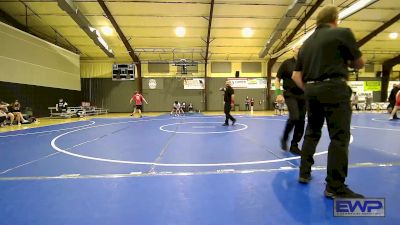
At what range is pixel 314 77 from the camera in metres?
2.86

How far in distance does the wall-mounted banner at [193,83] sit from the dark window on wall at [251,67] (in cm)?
461

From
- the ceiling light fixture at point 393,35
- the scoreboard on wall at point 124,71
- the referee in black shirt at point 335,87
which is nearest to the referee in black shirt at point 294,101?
the referee in black shirt at point 335,87

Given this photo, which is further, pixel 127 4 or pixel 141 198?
pixel 127 4

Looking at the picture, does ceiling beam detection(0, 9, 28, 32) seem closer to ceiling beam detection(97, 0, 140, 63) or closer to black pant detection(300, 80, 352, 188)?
ceiling beam detection(97, 0, 140, 63)

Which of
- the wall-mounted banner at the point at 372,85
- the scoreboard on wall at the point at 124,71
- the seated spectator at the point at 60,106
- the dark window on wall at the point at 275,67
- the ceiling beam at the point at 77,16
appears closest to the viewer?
the ceiling beam at the point at 77,16

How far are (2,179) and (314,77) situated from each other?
13.0ft

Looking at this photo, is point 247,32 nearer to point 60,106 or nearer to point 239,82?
point 239,82

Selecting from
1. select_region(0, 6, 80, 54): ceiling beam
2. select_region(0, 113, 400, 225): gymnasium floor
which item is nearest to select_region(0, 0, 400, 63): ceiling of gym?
select_region(0, 6, 80, 54): ceiling beam

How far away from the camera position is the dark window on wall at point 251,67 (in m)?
29.1

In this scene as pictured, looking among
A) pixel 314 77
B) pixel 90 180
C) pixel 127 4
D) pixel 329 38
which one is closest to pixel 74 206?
pixel 90 180

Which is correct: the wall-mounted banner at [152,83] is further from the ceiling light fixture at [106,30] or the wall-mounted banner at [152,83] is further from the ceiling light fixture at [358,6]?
the ceiling light fixture at [358,6]

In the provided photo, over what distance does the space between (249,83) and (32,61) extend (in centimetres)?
1946

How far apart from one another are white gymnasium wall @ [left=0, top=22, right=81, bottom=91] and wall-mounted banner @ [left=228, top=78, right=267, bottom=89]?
50.6ft

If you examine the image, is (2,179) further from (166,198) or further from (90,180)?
(166,198)
